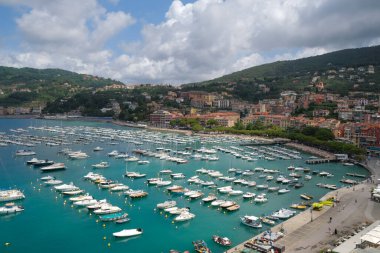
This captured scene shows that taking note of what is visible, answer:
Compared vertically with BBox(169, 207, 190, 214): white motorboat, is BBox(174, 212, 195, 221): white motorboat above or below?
below

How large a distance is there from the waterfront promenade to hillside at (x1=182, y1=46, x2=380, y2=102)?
85.7 metres

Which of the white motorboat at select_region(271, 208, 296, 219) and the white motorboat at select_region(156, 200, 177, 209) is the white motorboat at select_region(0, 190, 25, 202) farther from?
the white motorboat at select_region(271, 208, 296, 219)

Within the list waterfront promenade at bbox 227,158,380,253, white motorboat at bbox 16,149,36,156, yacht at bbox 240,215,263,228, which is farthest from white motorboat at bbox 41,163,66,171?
waterfront promenade at bbox 227,158,380,253

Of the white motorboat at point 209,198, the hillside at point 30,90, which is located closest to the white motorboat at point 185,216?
the white motorboat at point 209,198

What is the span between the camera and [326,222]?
22.3m

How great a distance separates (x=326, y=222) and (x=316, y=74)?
431 feet

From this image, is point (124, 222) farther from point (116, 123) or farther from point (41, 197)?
point (116, 123)

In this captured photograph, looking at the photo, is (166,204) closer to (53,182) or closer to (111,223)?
(111,223)

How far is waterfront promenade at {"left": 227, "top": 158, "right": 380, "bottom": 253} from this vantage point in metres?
19.0

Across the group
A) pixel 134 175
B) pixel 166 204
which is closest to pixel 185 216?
pixel 166 204

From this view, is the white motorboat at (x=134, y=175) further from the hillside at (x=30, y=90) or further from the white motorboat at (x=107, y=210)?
the hillside at (x=30, y=90)

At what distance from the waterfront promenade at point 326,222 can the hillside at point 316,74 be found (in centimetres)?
8570

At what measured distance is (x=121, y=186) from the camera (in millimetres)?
32406

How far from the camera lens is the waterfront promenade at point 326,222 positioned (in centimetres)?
1899
